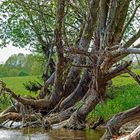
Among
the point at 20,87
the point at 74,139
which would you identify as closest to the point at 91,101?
the point at 74,139

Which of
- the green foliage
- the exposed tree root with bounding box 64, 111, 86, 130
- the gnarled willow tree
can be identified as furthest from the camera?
the green foliage

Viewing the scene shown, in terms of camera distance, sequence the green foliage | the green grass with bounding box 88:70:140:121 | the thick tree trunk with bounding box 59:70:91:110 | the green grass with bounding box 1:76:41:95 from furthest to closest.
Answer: the green foliage, the green grass with bounding box 1:76:41:95, the thick tree trunk with bounding box 59:70:91:110, the green grass with bounding box 88:70:140:121

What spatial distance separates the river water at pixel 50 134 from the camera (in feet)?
49.9

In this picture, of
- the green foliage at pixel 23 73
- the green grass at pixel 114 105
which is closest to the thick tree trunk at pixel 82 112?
the green grass at pixel 114 105


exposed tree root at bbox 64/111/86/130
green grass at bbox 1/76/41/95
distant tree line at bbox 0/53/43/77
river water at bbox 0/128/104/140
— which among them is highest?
distant tree line at bbox 0/53/43/77

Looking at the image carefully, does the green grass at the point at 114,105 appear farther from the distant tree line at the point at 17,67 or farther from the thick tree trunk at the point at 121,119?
the distant tree line at the point at 17,67

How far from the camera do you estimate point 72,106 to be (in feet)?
66.5

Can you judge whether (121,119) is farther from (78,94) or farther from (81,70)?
(81,70)

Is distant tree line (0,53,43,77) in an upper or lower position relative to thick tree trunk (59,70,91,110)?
upper

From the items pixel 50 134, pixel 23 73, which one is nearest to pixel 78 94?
pixel 50 134

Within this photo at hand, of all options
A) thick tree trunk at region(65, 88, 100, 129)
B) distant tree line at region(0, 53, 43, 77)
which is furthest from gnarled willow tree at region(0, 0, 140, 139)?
distant tree line at region(0, 53, 43, 77)

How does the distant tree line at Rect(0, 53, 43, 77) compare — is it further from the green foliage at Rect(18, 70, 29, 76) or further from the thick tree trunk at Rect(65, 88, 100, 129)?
the thick tree trunk at Rect(65, 88, 100, 129)

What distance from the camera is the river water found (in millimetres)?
15208

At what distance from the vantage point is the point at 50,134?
16.1 meters
